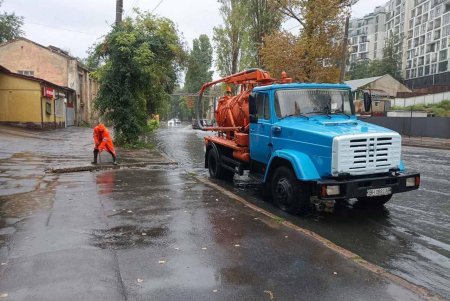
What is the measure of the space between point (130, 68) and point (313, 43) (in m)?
13.1

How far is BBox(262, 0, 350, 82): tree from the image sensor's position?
2648 centimetres

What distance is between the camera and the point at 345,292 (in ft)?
13.5

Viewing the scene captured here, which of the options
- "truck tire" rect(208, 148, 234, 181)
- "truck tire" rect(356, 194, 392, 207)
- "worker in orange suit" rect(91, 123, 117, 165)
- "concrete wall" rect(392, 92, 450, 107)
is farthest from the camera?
"concrete wall" rect(392, 92, 450, 107)

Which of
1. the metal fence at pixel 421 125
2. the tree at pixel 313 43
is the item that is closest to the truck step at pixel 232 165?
the tree at pixel 313 43

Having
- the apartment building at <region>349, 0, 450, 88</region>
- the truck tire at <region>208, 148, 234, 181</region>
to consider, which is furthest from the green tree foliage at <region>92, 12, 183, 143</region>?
the apartment building at <region>349, 0, 450, 88</region>

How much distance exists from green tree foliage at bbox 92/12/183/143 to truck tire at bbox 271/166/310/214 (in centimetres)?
1153

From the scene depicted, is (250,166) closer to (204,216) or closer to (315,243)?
(204,216)

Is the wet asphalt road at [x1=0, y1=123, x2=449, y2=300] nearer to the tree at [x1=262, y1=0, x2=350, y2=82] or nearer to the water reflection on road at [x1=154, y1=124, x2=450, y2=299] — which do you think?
the water reflection on road at [x1=154, y1=124, x2=450, y2=299]

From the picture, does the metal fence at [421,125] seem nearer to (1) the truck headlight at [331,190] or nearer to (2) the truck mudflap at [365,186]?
(2) the truck mudflap at [365,186]

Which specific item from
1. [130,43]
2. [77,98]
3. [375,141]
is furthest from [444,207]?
[77,98]

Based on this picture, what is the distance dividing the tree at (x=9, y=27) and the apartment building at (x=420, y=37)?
177 feet

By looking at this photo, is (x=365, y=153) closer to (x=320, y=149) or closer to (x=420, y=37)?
(x=320, y=149)

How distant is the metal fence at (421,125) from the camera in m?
32.2

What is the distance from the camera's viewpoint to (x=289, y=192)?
7.52 metres
